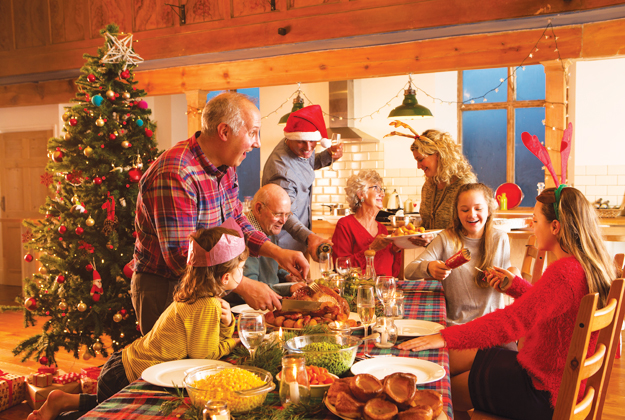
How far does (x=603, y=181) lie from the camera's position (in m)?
7.21

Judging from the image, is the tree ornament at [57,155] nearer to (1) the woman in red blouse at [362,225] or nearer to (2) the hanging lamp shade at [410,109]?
(1) the woman in red blouse at [362,225]

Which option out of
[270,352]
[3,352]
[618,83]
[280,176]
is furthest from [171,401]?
[618,83]

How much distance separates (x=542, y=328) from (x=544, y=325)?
0.6 inches

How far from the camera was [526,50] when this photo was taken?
5.28 m

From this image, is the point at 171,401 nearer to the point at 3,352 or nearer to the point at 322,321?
the point at 322,321

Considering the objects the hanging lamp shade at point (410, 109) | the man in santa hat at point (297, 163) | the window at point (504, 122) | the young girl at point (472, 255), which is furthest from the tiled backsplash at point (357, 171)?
the young girl at point (472, 255)

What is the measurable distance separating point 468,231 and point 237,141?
1381 mm

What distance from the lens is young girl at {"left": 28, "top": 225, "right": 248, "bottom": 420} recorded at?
1771mm

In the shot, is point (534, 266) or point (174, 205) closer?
point (174, 205)

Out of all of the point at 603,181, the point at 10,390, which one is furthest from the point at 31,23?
the point at 603,181

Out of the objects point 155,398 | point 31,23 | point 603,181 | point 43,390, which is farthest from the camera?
point 31,23

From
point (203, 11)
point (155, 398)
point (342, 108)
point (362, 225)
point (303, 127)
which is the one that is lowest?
point (155, 398)

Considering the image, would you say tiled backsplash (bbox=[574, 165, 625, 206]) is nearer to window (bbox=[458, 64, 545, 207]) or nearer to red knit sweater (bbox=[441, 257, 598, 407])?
window (bbox=[458, 64, 545, 207])

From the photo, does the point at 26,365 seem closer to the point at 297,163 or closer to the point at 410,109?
the point at 297,163
